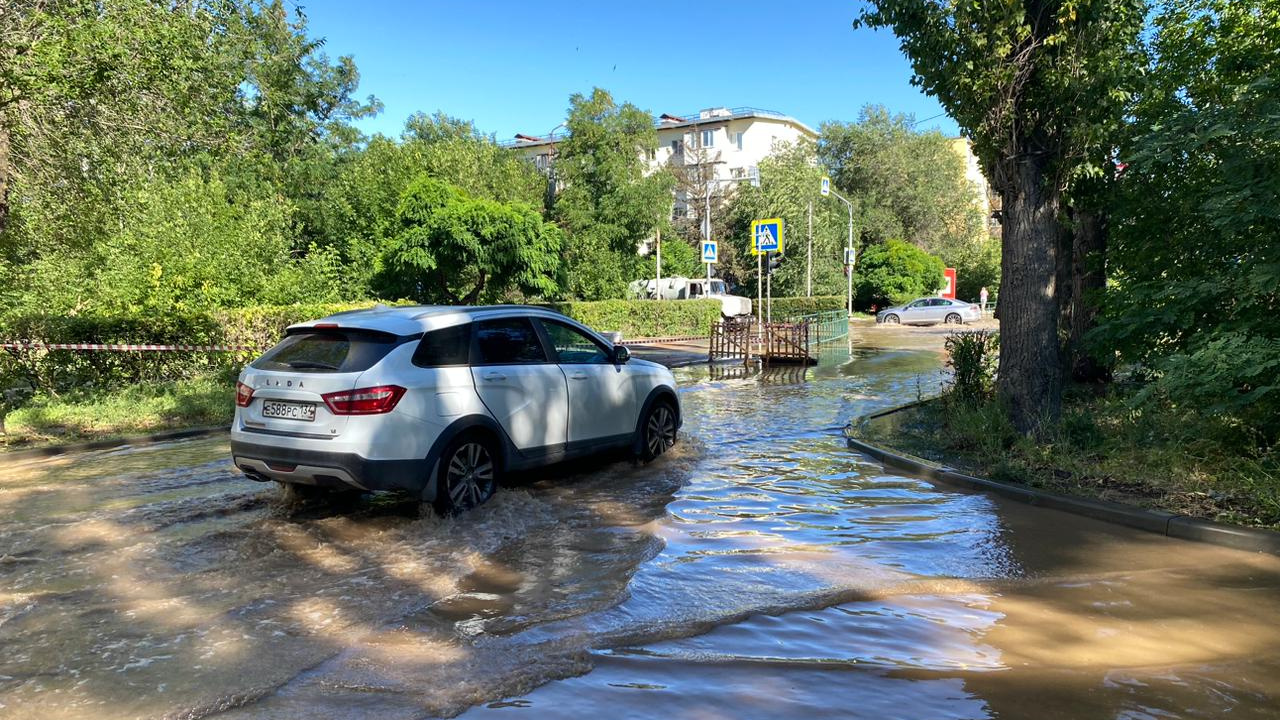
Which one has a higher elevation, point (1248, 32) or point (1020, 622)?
point (1248, 32)

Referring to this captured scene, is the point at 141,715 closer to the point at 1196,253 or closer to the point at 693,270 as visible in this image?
the point at 1196,253

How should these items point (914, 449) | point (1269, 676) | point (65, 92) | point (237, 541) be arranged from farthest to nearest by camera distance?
point (65, 92) → point (914, 449) → point (237, 541) → point (1269, 676)

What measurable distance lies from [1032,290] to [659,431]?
431 cm

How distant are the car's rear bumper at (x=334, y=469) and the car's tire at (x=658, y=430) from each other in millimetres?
3007

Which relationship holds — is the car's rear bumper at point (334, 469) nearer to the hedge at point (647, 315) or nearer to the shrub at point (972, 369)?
the shrub at point (972, 369)

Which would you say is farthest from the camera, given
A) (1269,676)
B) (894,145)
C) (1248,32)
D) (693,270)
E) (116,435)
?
(894,145)

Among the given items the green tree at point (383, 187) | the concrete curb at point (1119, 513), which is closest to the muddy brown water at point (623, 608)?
the concrete curb at point (1119, 513)

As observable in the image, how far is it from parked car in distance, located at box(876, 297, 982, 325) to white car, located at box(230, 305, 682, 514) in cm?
3810

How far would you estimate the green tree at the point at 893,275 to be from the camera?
171 feet

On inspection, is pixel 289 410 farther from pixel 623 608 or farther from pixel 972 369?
pixel 972 369

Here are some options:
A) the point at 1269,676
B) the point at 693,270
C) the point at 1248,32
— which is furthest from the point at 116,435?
the point at 693,270

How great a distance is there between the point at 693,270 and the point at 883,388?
3457cm

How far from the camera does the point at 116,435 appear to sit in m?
10.6

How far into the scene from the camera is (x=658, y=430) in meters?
8.76
